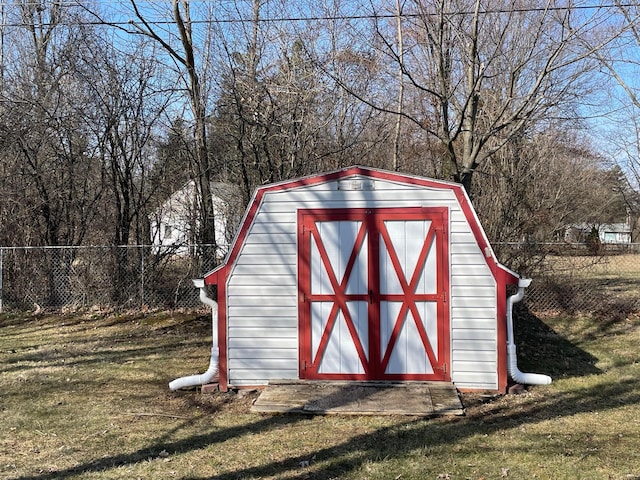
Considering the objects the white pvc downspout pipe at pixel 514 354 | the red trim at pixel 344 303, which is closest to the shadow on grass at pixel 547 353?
the white pvc downspout pipe at pixel 514 354

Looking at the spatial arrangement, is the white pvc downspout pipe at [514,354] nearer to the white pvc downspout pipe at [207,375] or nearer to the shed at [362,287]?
the shed at [362,287]

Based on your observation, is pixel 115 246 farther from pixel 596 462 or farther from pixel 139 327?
pixel 596 462

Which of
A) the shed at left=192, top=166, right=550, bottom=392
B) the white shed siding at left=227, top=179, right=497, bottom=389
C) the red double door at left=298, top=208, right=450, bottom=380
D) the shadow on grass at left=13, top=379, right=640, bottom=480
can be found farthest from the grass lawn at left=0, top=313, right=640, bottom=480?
the red double door at left=298, top=208, right=450, bottom=380

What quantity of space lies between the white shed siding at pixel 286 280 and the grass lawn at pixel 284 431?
460mm

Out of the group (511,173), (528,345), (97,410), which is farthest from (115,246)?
(511,173)

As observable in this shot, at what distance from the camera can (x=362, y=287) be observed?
6625 mm

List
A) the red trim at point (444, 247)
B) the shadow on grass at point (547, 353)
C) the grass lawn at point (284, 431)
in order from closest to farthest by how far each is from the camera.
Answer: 1. the grass lawn at point (284, 431)
2. the red trim at point (444, 247)
3. the shadow on grass at point (547, 353)

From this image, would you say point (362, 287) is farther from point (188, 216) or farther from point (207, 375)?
point (188, 216)

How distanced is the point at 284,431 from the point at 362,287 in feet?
6.75

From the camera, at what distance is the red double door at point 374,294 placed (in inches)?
257

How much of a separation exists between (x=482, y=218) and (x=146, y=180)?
28.6 ft

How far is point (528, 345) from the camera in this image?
29.8 feet

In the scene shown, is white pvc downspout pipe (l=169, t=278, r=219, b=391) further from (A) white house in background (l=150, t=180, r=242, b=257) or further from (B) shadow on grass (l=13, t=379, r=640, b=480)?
(A) white house in background (l=150, t=180, r=242, b=257)

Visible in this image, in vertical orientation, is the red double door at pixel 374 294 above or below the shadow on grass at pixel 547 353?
above
